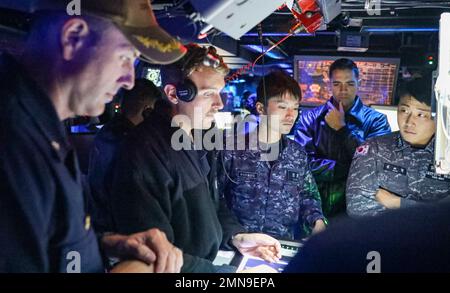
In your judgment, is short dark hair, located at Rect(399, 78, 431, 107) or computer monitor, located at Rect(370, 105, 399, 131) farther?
computer monitor, located at Rect(370, 105, 399, 131)

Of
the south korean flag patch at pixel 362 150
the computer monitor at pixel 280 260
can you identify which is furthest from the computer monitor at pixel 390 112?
the computer monitor at pixel 280 260

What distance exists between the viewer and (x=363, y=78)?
319 centimetres

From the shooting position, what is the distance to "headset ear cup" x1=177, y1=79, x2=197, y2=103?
154 centimetres

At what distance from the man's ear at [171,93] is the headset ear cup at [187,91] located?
16 millimetres

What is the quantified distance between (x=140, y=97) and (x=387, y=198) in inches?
53.5

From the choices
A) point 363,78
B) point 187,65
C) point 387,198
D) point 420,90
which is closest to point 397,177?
point 387,198

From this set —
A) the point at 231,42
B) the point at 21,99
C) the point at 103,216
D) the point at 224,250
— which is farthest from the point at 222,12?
the point at 231,42

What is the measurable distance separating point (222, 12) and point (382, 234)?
0.99 meters

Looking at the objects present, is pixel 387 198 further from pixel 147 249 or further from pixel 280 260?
pixel 147 249

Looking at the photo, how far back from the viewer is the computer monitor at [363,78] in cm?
314

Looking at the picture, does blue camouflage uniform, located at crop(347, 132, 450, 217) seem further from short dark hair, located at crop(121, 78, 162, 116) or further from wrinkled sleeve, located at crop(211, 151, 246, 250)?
short dark hair, located at crop(121, 78, 162, 116)

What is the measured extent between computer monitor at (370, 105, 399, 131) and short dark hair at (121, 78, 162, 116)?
1576 millimetres

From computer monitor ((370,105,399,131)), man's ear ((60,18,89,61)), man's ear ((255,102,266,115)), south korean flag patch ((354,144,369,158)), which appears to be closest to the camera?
man's ear ((60,18,89,61))

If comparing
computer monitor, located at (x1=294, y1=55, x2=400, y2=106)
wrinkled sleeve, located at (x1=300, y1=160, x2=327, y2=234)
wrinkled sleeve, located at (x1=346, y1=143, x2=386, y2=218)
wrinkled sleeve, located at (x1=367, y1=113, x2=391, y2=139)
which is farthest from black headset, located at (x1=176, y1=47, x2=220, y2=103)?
computer monitor, located at (x1=294, y1=55, x2=400, y2=106)
